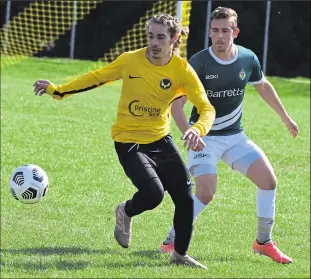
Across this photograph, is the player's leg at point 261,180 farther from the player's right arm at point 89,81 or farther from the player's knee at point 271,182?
the player's right arm at point 89,81

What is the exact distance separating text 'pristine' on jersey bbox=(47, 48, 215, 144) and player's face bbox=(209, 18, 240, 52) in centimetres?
50

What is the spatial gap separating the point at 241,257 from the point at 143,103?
1.61 m

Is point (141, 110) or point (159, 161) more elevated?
point (141, 110)

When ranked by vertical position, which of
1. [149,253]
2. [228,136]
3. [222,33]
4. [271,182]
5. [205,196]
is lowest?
[149,253]

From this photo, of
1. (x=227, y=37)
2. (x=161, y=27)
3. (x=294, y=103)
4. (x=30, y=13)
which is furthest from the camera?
(x=30, y=13)

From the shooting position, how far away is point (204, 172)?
22.7 ft

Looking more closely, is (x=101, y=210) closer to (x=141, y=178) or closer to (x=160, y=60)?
(x=141, y=178)

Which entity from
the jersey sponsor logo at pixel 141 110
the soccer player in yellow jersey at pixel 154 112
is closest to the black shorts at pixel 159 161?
the soccer player in yellow jersey at pixel 154 112

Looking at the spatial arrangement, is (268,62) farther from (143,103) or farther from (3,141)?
(143,103)

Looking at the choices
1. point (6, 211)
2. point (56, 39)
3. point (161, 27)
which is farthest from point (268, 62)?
point (161, 27)

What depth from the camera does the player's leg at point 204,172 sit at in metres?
6.92

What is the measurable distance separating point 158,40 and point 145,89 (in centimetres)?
38

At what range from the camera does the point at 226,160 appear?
23.3ft

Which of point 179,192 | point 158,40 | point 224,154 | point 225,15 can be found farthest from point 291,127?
point 158,40
